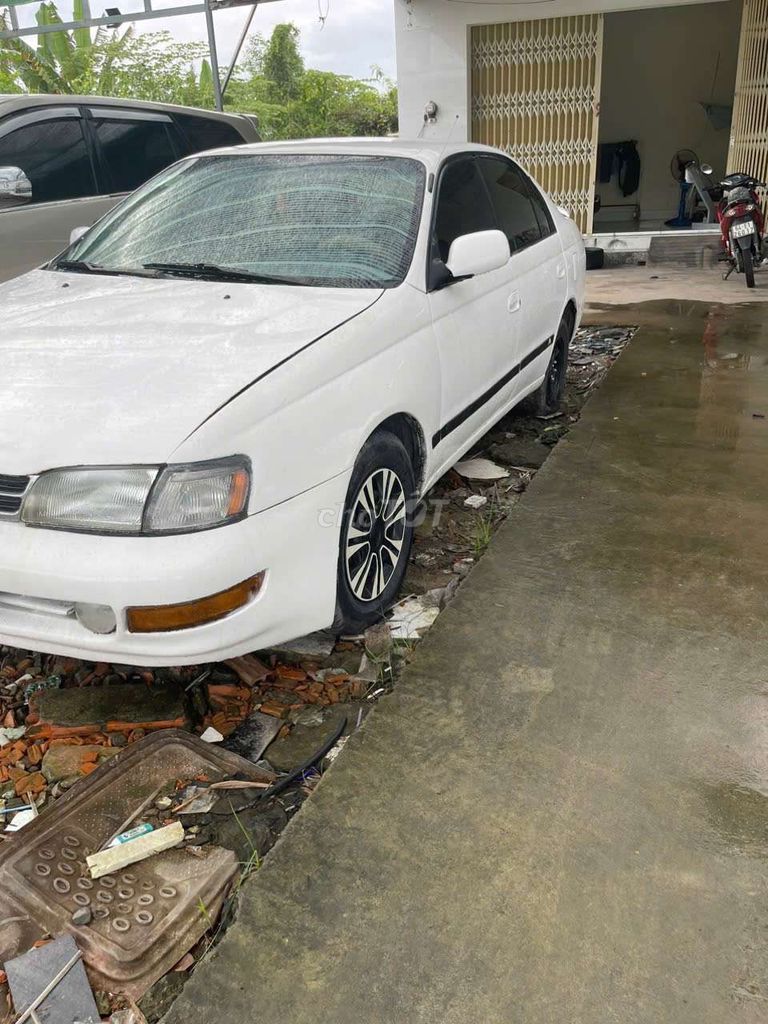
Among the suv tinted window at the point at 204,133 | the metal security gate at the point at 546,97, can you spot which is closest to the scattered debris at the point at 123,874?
the suv tinted window at the point at 204,133

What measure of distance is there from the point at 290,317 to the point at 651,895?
6.20 ft

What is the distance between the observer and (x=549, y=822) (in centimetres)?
202

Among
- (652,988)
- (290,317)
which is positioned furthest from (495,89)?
(652,988)

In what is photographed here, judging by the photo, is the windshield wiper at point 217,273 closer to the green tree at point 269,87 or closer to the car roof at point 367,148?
the car roof at point 367,148

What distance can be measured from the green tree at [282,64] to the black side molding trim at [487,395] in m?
29.6

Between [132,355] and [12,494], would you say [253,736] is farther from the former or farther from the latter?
[132,355]

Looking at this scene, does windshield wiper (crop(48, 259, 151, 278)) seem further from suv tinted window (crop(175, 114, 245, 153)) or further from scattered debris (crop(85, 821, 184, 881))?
suv tinted window (crop(175, 114, 245, 153))

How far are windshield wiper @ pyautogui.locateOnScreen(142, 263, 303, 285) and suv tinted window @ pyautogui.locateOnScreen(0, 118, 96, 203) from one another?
9.15 feet

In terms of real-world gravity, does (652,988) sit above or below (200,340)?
below

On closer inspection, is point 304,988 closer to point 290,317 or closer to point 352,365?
point 352,365

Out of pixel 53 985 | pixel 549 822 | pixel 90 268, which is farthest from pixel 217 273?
pixel 53 985

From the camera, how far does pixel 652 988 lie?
1635 mm

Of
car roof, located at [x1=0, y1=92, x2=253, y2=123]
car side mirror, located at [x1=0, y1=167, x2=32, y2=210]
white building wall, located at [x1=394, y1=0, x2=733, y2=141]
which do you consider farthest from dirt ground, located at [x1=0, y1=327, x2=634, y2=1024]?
white building wall, located at [x1=394, y1=0, x2=733, y2=141]

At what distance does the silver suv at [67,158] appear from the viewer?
518cm
